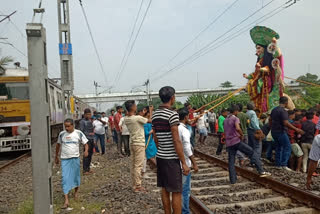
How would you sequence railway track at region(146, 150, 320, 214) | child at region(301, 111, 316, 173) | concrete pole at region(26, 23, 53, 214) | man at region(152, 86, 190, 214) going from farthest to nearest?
child at region(301, 111, 316, 173) → railway track at region(146, 150, 320, 214) → man at region(152, 86, 190, 214) → concrete pole at region(26, 23, 53, 214)

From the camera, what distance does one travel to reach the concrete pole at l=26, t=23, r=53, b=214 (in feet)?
9.17

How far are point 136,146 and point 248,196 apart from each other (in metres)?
2.37

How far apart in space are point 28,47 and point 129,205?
327cm

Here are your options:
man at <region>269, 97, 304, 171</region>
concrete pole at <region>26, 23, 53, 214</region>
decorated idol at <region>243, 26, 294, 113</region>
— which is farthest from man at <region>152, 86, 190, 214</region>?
decorated idol at <region>243, 26, 294, 113</region>

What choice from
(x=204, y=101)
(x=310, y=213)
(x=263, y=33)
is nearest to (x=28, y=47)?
(x=310, y=213)

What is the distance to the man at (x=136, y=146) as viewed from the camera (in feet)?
19.2

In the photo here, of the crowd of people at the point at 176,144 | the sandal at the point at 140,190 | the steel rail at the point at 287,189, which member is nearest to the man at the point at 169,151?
the crowd of people at the point at 176,144

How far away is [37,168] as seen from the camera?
282 cm

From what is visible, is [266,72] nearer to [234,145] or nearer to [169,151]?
[234,145]

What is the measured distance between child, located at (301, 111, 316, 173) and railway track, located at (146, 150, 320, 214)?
1887 millimetres

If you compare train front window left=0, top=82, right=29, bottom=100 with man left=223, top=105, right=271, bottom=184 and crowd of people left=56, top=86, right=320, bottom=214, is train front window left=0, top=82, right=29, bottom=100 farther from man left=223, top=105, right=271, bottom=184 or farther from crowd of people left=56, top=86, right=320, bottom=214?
man left=223, top=105, right=271, bottom=184

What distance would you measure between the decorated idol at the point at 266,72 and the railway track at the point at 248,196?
4.08 metres

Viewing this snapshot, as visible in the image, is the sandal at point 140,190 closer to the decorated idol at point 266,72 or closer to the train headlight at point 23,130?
the decorated idol at point 266,72

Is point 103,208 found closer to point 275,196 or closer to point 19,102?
point 275,196
